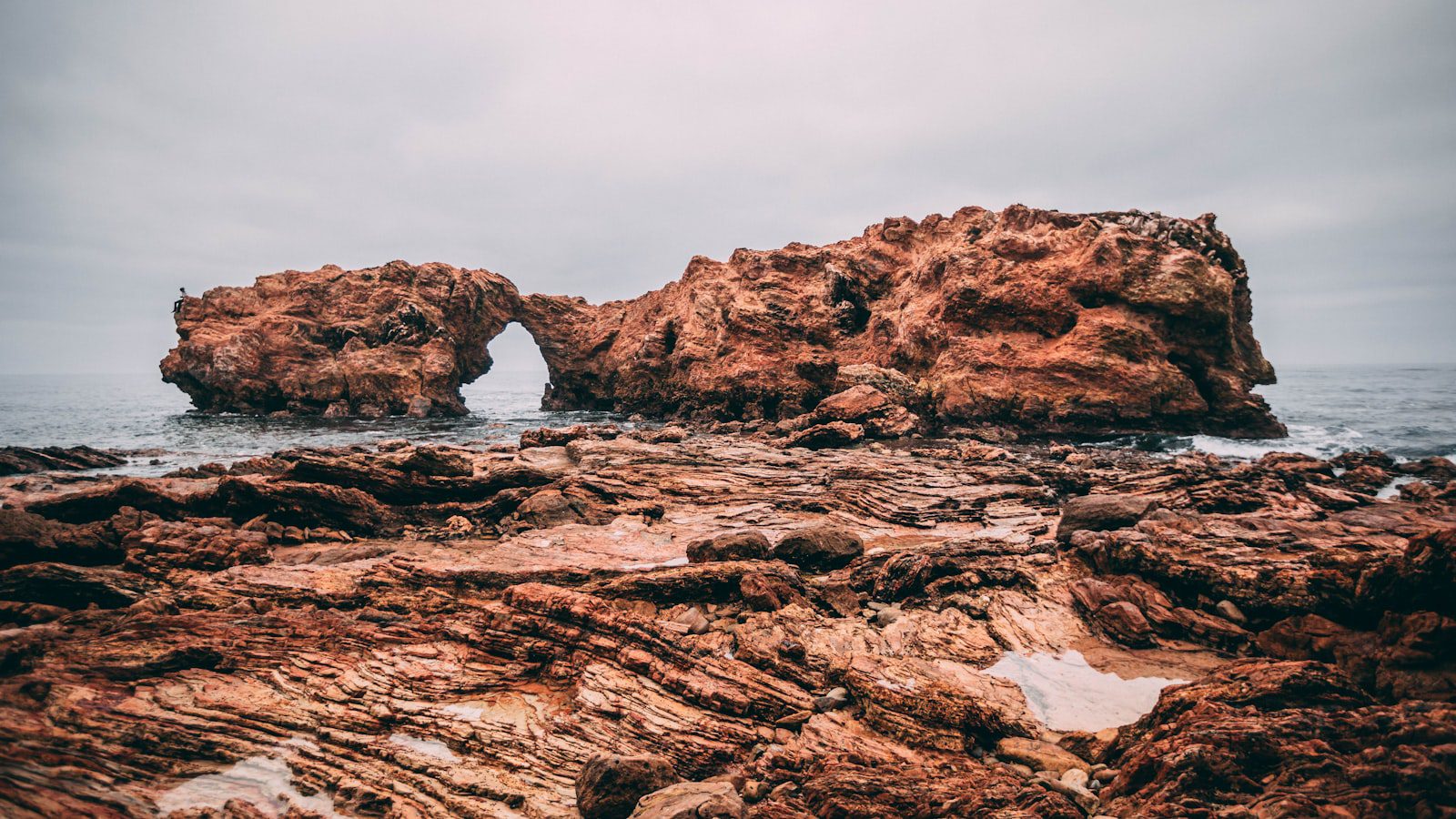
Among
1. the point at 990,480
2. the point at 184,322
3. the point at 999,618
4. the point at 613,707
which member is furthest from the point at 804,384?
the point at 184,322

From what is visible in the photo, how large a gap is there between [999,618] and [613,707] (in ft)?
21.2

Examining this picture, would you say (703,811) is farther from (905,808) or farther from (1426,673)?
(1426,673)

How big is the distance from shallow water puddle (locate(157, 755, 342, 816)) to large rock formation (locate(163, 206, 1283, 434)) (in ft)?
83.7

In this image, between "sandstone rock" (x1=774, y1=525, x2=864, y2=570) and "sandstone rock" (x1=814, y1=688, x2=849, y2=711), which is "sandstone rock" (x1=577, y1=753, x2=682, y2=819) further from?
"sandstone rock" (x1=774, y1=525, x2=864, y2=570)

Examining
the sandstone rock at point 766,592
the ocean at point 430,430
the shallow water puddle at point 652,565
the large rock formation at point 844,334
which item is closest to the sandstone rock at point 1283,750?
the sandstone rock at point 766,592

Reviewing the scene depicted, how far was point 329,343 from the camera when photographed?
59156mm

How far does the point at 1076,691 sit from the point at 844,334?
149ft

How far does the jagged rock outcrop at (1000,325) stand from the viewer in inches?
1339

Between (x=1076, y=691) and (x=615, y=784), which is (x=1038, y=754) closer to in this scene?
(x=1076, y=691)

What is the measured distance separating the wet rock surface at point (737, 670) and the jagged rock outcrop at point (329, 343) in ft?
163

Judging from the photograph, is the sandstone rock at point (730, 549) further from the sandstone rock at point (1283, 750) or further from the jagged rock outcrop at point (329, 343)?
the jagged rock outcrop at point (329, 343)

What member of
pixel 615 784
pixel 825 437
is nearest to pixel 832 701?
pixel 615 784

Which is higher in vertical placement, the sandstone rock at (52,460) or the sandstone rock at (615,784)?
the sandstone rock at (52,460)

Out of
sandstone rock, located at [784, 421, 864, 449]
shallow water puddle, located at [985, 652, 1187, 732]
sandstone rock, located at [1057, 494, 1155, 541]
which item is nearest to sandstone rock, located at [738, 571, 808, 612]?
shallow water puddle, located at [985, 652, 1187, 732]
